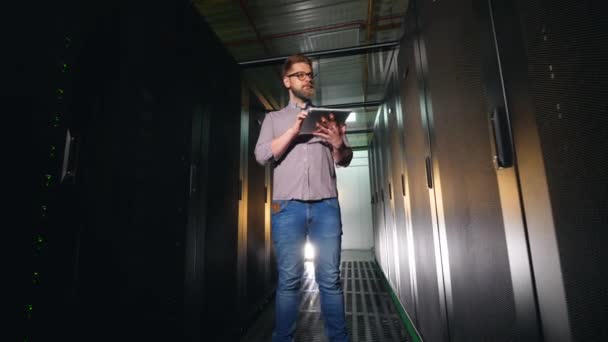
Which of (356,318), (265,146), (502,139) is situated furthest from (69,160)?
(356,318)

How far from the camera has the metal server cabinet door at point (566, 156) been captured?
17.4 inches

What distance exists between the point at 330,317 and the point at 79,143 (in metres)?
1.27

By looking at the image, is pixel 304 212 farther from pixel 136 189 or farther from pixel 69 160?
pixel 69 160

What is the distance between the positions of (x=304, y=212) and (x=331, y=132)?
45cm

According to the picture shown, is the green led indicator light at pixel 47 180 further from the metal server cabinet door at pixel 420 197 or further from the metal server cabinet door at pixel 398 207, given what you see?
the metal server cabinet door at pixel 398 207

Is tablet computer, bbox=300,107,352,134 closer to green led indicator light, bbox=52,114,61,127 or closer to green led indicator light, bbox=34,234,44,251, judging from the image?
green led indicator light, bbox=52,114,61,127

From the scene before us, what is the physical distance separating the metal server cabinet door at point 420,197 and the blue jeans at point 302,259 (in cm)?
46

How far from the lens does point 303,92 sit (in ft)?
4.77

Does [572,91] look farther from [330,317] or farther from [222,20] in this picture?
[222,20]

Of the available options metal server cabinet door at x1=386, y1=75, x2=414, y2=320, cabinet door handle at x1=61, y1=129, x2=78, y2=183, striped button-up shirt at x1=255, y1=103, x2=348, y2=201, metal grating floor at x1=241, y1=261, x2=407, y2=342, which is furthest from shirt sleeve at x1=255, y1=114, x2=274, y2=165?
metal grating floor at x1=241, y1=261, x2=407, y2=342

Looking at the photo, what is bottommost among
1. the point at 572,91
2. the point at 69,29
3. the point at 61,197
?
the point at 61,197

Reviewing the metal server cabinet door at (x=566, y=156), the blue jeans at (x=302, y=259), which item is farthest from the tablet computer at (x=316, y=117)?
the metal server cabinet door at (x=566, y=156)

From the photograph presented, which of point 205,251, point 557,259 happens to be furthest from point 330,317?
point 557,259

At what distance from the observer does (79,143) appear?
76 cm
